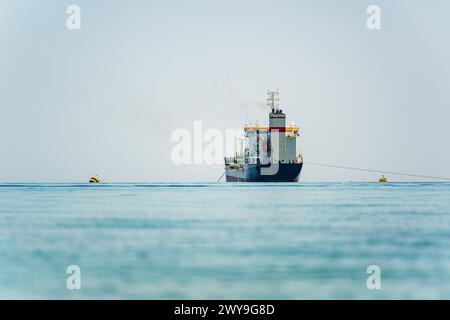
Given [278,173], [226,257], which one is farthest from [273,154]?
[226,257]

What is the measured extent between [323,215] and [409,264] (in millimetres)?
23750

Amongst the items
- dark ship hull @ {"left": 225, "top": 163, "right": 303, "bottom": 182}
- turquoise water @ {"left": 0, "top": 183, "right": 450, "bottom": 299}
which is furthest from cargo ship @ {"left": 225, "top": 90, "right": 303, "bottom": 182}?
turquoise water @ {"left": 0, "top": 183, "right": 450, "bottom": 299}

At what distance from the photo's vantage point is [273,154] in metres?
151

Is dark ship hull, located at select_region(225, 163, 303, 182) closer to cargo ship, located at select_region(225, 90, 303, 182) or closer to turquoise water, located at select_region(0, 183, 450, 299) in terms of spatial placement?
cargo ship, located at select_region(225, 90, 303, 182)

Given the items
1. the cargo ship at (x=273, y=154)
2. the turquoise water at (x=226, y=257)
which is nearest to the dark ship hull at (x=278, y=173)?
the cargo ship at (x=273, y=154)

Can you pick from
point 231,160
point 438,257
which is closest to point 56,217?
point 438,257

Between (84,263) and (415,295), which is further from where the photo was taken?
→ (84,263)

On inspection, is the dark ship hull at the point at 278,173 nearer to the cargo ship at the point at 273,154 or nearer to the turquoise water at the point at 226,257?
the cargo ship at the point at 273,154

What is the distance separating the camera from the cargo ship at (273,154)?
148500 millimetres

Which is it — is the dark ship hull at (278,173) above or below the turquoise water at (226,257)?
below

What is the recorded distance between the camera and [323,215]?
165 ft

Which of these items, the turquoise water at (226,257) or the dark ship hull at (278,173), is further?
the dark ship hull at (278,173)
